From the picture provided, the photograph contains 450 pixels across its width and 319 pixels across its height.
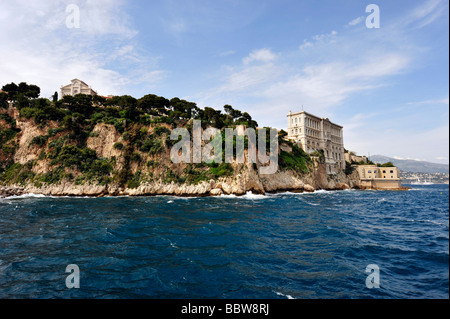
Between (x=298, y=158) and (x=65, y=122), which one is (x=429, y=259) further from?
(x=65, y=122)

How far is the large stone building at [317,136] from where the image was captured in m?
74.2

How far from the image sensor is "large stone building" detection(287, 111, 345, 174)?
74.2 m

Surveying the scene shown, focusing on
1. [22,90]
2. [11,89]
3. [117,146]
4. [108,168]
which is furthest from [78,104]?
[108,168]

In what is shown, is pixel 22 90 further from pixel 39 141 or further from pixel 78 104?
pixel 39 141

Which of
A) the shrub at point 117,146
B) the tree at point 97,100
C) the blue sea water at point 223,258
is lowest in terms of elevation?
the blue sea water at point 223,258

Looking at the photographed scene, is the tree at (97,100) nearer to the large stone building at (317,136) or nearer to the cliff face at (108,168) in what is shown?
the cliff face at (108,168)

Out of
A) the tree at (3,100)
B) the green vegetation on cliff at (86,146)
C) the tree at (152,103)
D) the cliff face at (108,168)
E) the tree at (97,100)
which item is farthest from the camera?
the tree at (97,100)

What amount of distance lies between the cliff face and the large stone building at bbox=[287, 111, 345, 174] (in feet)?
107

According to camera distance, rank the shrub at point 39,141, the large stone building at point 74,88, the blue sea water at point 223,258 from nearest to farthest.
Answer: the blue sea water at point 223,258, the shrub at point 39,141, the large stone building at point 74,88

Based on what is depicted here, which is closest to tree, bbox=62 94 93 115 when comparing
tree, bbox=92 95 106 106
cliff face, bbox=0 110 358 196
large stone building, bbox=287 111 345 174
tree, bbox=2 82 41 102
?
tree, bbox=92 95 106 106

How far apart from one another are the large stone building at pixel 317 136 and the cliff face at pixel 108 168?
32.5m

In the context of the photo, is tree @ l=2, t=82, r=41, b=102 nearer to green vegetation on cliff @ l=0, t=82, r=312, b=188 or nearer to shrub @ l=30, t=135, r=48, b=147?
green vegetation on cliff @ l=0, t=82, r=312, b=188

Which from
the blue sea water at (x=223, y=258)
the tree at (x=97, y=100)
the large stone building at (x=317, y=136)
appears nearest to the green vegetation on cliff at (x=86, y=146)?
the tree at (x=97, y=100)

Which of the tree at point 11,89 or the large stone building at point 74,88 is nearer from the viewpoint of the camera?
the tree at point 11,89
